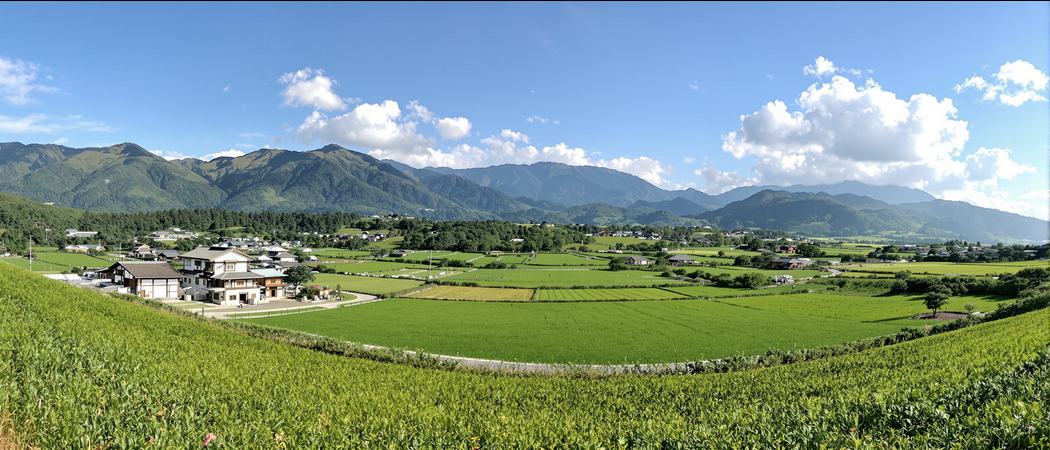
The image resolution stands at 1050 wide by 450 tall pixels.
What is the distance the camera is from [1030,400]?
6.93m

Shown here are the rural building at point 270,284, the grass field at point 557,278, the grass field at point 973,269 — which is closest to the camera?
the rural building at point 270,284

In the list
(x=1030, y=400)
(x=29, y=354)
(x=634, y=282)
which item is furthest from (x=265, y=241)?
(x=1030, y=400)

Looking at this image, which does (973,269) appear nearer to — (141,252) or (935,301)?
(935,301)

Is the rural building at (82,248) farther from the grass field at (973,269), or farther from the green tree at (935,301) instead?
the grass field at (973,269)

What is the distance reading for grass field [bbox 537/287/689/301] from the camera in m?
61.1

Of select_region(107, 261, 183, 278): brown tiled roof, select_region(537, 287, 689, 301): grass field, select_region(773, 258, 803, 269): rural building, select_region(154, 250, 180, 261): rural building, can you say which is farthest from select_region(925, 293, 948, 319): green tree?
select_region(154, 250, 180, 261): rural building

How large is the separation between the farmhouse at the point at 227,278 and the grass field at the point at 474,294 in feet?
65.0

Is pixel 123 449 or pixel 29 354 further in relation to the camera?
pixel 29 354

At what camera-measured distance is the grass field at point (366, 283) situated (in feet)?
216

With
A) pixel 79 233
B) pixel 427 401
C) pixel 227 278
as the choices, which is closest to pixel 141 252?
pixel 79 233

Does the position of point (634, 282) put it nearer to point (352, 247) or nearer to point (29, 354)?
point (29, 354)

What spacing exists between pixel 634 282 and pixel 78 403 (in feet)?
251

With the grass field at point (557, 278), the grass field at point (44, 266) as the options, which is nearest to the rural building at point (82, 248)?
the grass field at point (44, 266)

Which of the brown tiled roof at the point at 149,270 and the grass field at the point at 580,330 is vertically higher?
the brown tiled roof at the point at 149,270
